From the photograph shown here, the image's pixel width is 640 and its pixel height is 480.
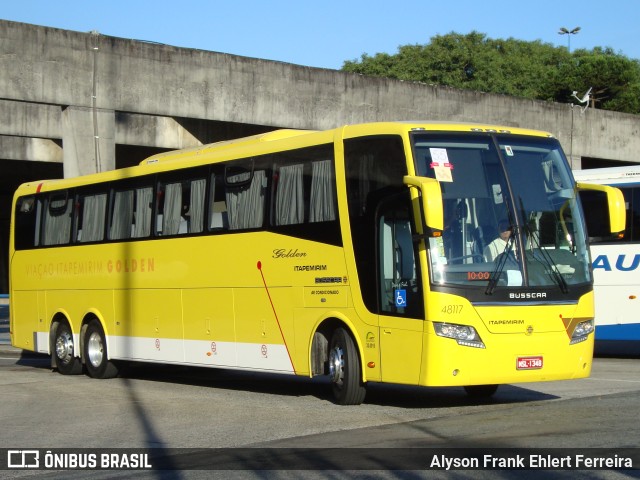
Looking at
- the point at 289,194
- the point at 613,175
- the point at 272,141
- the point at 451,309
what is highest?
the point at 272,141

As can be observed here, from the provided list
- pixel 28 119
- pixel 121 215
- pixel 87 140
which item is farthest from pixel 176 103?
pixel 121 215

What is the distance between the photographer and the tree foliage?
83.4m

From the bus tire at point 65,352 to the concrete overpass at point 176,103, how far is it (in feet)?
23.4

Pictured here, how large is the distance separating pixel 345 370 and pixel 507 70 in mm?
80437

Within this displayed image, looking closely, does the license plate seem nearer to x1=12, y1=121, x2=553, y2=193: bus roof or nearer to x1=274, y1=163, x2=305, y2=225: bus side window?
x1=12, y1=121, x2=553, y2=193: bus roof

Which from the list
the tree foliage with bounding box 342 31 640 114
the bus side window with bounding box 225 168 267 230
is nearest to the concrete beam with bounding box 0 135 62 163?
the bus side window with bounding box 225 168 267 230

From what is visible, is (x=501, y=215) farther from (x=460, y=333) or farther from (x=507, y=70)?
(x=507, y=70)

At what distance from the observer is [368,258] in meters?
13.3

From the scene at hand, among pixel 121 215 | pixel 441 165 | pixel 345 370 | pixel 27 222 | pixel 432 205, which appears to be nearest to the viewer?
pixel 432 205

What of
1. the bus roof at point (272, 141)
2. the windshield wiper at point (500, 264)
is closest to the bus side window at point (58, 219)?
the bus roof at point (272, 141)

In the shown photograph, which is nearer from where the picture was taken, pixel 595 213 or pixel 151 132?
pixel 595 213

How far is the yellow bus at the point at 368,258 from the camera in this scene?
12.5 metres

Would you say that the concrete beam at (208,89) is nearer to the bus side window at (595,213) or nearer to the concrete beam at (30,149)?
the concrete beam at (30,149)

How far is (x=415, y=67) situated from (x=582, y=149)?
161 feet
